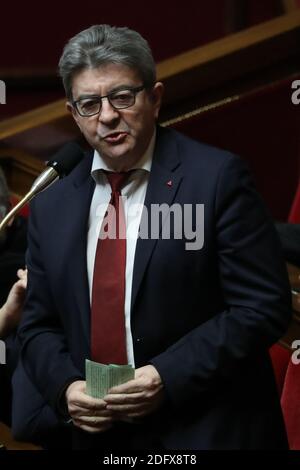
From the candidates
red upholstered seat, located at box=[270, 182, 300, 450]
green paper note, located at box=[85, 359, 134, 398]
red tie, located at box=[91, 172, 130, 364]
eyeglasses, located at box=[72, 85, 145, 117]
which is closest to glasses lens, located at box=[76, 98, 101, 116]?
eyeglasses, located at box=[72, 85, 145, 117]

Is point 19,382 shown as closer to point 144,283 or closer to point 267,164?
point 144,283

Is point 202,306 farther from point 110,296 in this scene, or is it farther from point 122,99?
point 122,99

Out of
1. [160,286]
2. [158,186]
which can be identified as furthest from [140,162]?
[160,286]

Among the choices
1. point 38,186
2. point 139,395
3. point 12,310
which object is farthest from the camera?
point 12,310

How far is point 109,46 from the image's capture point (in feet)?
3.34

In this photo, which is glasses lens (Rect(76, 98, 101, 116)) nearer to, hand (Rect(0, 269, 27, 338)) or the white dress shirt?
the white dress shirt

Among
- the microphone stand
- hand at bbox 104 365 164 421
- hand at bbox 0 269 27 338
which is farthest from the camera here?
hand at bbox 0 269 27 338

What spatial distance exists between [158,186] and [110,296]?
0.12 metres

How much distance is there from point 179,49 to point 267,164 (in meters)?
0.81

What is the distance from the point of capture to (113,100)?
103 cm

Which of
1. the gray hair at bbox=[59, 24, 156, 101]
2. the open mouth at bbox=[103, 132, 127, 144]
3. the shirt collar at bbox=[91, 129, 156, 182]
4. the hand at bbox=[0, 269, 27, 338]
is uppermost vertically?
the gray hair at bbox=[59, 24, 156, 101]

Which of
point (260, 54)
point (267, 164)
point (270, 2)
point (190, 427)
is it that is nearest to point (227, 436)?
point (190, 427)

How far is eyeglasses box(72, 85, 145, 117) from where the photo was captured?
103 cm

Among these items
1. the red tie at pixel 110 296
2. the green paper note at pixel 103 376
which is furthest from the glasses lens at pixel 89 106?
the green paper note at pixel 103 376
